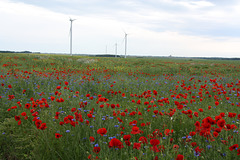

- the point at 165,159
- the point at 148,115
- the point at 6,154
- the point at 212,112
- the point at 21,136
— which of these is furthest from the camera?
the point at 212,112

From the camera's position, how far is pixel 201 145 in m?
2.58

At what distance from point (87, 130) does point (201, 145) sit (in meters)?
1.64

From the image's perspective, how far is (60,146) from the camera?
2.65m

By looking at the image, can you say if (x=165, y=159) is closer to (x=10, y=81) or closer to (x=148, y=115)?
(x=148, y=115)

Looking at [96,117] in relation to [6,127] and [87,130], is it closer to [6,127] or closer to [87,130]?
[87,130]

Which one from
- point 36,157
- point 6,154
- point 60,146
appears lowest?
point 6,154

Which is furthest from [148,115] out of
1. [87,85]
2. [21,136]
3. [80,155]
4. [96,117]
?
[87,85]

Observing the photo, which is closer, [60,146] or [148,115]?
[60,146]

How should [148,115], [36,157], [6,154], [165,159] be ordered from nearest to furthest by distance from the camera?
[165,159] < [36,157] < [6,154] < [148,115]

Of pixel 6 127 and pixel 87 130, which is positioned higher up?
pixel 87 130

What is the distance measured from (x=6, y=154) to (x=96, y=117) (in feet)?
5.56

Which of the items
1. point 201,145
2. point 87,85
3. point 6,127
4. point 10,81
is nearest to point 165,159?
point 201,145

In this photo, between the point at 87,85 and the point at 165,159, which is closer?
the point at 165,159

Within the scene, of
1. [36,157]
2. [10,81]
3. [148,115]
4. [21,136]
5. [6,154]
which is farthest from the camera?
[10,81]
